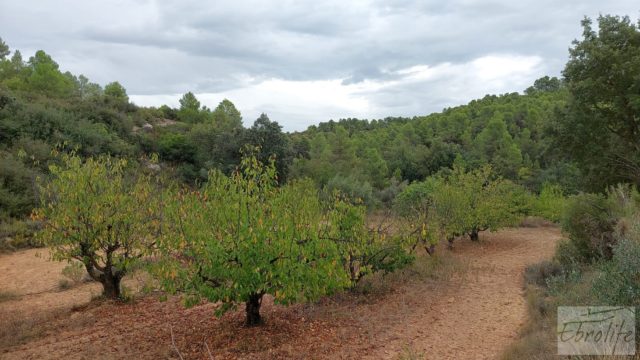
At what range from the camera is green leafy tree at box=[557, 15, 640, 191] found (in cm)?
1520

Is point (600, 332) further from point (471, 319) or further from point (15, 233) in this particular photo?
point (15, 233)

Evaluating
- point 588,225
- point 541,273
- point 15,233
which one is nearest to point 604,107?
point 588,225

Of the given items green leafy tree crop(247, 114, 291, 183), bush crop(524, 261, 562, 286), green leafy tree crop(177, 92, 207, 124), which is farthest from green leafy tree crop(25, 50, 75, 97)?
bush crop(524, 261, 562, 286)

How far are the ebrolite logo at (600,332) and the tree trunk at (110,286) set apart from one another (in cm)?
936

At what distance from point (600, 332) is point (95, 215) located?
8986 millimetres

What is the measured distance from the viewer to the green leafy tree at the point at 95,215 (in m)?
9.22

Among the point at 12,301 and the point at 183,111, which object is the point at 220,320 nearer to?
the point at 12,301

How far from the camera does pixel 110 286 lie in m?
10.6

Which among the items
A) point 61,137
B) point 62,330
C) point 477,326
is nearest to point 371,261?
point 477,326

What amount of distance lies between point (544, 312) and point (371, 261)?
13.1 feet

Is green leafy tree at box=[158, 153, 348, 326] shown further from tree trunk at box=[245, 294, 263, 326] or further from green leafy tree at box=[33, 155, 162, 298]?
green leafy tree at box=[33, 155, 162, 298]

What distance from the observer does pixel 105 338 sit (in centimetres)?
821

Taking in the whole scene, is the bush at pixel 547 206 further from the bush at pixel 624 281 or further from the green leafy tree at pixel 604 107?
the bush at pixel 624 281

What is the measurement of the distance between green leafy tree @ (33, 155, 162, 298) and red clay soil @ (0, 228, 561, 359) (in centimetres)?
141
